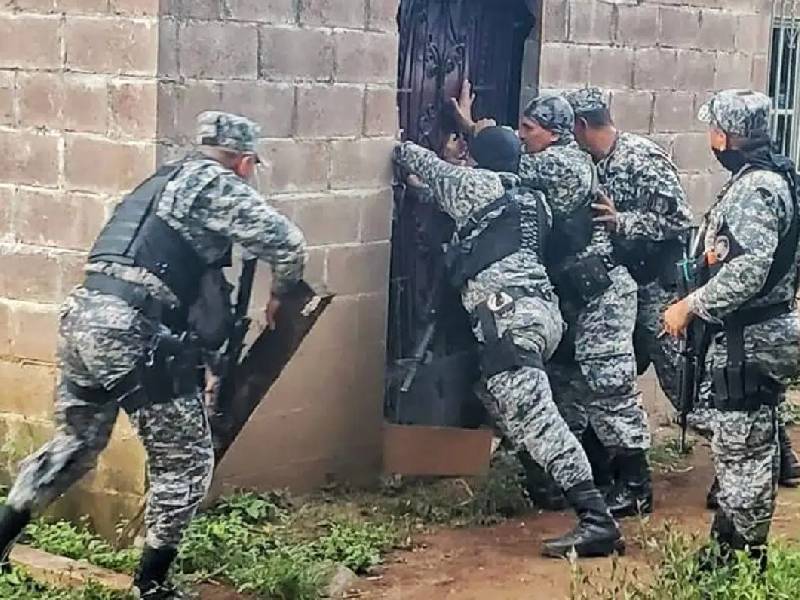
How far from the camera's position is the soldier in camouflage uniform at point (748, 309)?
231 inches

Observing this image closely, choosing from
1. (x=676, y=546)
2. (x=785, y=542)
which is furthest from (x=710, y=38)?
(x=676, y=546)

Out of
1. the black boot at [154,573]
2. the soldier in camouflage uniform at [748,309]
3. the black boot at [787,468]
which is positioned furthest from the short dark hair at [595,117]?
the black boot at [154,573]

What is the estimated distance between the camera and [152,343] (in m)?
5.61

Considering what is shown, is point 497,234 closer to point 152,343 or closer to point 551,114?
point 551,114

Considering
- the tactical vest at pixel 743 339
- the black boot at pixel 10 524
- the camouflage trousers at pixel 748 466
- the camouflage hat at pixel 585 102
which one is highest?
the camouflage hat at pixel 585 102

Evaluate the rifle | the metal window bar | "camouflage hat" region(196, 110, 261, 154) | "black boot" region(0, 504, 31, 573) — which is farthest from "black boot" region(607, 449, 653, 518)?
the metal window bar

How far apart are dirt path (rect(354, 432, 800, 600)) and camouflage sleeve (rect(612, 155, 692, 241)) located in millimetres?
1375

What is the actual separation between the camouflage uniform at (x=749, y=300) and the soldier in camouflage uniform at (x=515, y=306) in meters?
0.73

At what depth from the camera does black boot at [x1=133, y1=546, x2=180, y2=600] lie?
18.6ft

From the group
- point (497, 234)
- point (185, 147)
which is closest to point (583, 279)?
point (497, 234)

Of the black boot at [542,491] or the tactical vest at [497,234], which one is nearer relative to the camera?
the tactical vest at [497,234]

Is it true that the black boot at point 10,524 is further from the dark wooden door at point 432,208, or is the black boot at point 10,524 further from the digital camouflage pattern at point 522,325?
the dark wooden door at point 432,208

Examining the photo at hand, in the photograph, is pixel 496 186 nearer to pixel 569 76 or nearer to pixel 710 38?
pixel 569 76

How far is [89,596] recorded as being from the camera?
5766 mm
